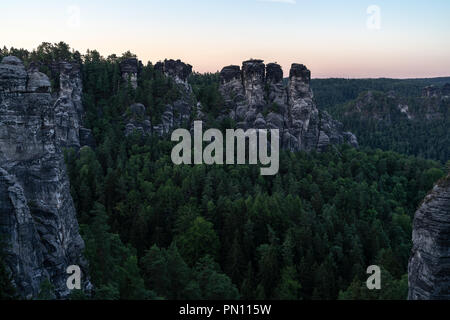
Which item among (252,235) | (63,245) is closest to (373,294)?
(252,235)

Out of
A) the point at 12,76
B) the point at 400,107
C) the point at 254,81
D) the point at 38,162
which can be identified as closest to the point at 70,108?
the point at 254,81

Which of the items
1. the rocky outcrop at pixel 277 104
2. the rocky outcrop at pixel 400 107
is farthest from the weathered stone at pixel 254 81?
the rocky outcrop at pixel 400 107

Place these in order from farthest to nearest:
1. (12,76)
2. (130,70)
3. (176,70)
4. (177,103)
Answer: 1. (176,70)
2. (130,70)
3. (177,103)
4. (12,76)

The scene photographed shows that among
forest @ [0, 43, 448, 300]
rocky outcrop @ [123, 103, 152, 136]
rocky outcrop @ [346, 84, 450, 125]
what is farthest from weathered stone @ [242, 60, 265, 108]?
rocky outcrop @ [346, 84, 450, 125]

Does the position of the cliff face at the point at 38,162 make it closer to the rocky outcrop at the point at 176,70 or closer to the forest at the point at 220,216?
the forest at the point at 220,216

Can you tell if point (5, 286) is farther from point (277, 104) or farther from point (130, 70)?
point (277, 104)
